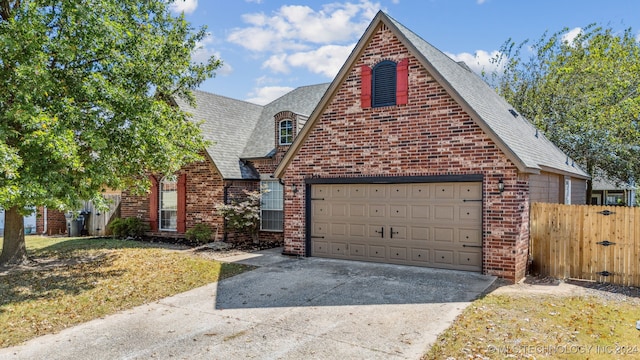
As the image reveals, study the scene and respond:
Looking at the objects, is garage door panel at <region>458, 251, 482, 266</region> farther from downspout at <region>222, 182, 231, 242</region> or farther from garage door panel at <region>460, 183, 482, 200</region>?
downspout at <region>222, 182, 231, 242</region>

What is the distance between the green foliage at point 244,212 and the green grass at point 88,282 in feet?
7.41

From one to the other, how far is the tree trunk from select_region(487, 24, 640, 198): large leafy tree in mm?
23157

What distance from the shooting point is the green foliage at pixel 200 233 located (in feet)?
49.8

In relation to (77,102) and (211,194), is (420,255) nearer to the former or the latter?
(211,194)

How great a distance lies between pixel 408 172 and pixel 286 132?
6.89 meters

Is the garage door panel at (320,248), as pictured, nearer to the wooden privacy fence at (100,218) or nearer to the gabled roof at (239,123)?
the gabled roof at (239,123)

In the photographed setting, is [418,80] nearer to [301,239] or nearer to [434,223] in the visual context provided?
[434,223]

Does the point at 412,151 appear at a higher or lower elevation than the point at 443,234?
higher

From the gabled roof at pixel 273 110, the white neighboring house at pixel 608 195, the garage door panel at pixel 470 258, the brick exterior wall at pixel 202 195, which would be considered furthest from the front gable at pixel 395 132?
the white neighboring house at pixel 608 195

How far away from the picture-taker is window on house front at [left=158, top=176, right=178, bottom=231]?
16.7 metres

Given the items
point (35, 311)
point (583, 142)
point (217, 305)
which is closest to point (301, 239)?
point (217, 305)

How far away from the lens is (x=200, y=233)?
15188 mm

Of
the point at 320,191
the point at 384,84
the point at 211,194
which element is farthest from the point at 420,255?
the point at 211,194

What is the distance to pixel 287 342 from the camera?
5.81 metres
